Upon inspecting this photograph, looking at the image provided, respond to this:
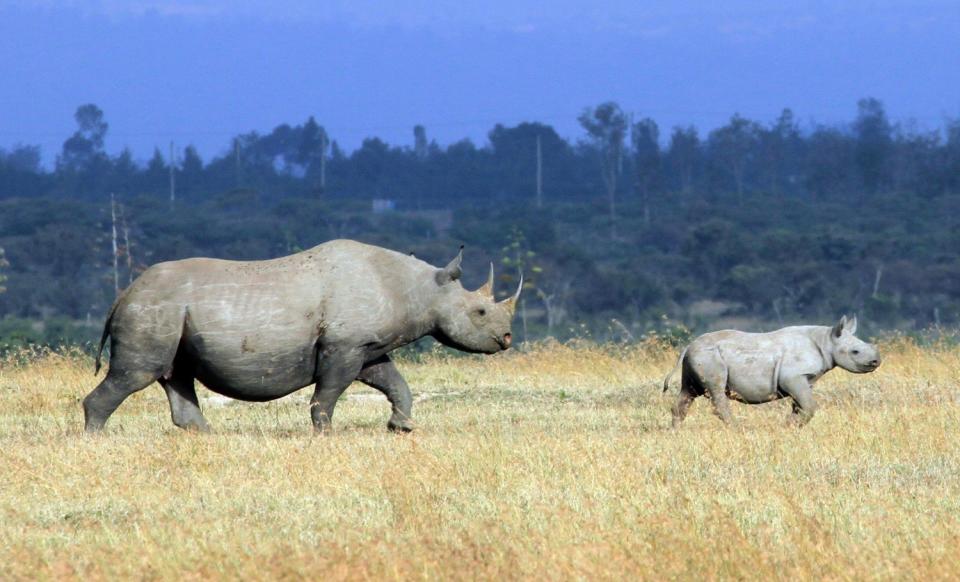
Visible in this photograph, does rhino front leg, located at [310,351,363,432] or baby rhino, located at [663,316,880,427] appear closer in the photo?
rhino front leg, located at [310,351,363,432]

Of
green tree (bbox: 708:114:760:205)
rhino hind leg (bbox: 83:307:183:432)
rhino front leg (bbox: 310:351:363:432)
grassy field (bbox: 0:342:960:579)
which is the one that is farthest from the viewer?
green tree (bbox: 708:114:760:205)

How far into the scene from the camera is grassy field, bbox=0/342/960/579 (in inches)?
269

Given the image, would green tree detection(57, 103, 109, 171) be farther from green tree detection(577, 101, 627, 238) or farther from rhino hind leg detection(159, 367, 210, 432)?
rhino hind leg detection(159, 367, 210, 432)

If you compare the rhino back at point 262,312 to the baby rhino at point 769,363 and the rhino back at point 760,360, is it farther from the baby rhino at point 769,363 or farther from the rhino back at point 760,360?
the rhino back at point 760,360

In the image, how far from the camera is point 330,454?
10.1 m

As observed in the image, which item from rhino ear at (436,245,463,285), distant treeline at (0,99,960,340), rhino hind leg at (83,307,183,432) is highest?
rhino ear at (436,245,463,285)

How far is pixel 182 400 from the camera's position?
1183cm

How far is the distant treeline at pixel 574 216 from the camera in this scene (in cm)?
5483

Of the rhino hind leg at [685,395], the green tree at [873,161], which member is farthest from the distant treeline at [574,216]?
the rhino hind leg at [685,395]

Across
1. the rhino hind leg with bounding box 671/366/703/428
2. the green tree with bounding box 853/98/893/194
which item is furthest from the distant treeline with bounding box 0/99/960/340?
the rhino hind leg with bounding box 671/366/703/428

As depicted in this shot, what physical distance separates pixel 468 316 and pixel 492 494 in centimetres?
348

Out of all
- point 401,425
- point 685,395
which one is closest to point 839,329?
point 685,395

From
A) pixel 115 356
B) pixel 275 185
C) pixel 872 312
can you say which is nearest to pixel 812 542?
pixel 115 356

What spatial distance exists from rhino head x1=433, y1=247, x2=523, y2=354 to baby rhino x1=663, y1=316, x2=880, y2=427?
140 centimetres
